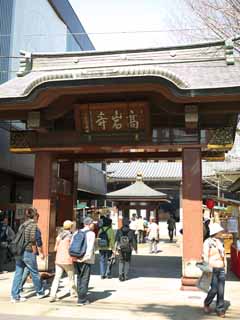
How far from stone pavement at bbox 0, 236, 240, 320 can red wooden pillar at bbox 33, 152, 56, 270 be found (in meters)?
1.17

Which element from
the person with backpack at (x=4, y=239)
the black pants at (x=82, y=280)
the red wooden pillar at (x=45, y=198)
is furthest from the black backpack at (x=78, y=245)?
the person with backpack at (x=4, y=239)

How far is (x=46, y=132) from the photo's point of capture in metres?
11.3

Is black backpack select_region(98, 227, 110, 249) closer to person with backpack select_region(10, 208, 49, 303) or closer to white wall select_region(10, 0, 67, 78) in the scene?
person with backpack select_region(10, 208, 49, 303)

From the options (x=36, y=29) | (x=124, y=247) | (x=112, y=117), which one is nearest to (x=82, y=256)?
(x=124, y=247)

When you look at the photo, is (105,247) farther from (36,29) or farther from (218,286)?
(36,29)

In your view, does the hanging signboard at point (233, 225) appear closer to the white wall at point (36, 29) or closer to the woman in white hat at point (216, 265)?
the woman in white hat at point (216, 265)

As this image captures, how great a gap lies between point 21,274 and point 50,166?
3.52 metres

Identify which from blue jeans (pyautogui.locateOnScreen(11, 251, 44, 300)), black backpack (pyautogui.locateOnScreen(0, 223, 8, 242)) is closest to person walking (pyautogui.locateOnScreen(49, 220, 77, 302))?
blue jeans (pyautogui.locateOnScreen(11, 251, 44, 300))

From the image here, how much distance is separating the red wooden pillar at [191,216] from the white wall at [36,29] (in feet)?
30.0

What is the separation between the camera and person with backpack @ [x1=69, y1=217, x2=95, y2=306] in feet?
27.0

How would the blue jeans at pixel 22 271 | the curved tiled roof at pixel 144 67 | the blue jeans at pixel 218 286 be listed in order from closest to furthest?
the blue jeans at pixel 218 286 → the blue jeans at pixel 22 271 → the curved tiled roof at pixel 144 67

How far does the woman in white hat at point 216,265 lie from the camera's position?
768 cm

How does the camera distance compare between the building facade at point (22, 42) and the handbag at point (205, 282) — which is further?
the building facade at point (22, 42)

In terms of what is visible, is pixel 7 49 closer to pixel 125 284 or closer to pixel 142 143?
pixel 142 143
